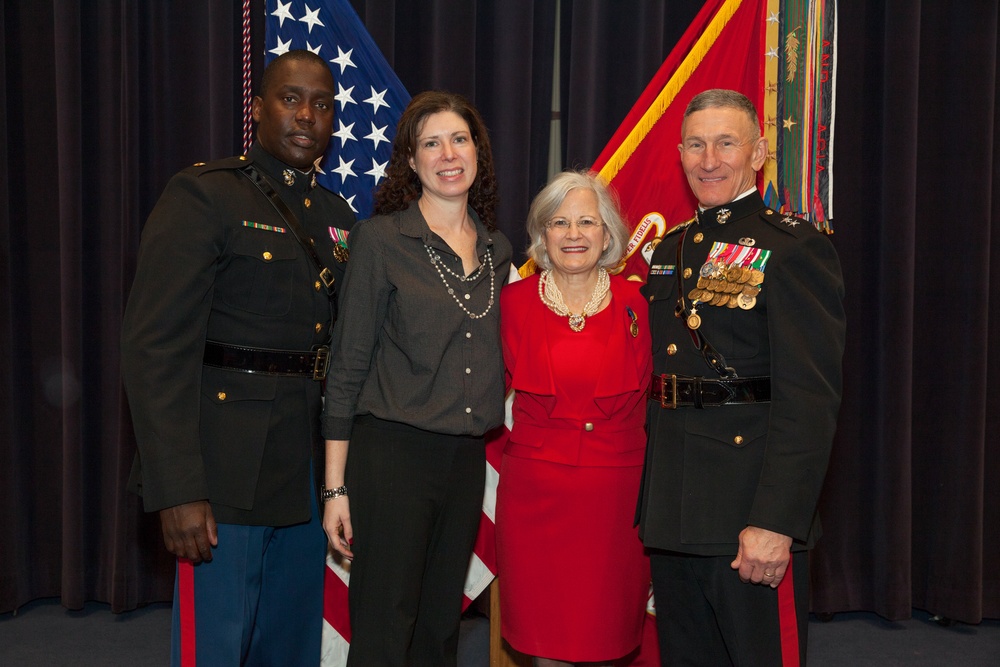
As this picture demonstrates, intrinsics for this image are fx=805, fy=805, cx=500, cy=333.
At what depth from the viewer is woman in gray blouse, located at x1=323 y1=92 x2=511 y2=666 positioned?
1.84 metres

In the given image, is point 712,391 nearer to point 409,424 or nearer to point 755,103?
point 409,424

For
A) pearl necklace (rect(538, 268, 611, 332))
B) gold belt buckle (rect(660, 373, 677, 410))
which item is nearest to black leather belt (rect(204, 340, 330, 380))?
pearl necklace (rect(538, 268, 611, 332))

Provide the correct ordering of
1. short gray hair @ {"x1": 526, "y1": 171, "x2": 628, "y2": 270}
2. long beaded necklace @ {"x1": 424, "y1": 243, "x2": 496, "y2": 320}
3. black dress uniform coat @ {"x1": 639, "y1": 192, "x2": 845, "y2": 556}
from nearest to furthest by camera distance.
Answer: black dress uniform coat @ {"x1": 639, "y1": 192, "x2": 845, "y2": 556}
long beaded necklace @ {"x1": 424, "y1": 243, "x2": 496, "y2": 320}
short gray hair @ {"x1": 526, "y1": 171, "x2": 628, "y2": 270}

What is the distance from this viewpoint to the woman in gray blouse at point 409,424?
72.4 inches

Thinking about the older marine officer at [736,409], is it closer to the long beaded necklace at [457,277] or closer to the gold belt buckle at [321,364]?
the long beaded necklace at [457,277]

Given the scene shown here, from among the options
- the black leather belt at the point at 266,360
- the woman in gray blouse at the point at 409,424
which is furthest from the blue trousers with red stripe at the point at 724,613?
the black leather belt at the point at 266,360

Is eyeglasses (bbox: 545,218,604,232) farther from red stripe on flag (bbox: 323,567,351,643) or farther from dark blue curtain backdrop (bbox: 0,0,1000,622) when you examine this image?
red stripe on flag (bbox: 323,567,351,643)

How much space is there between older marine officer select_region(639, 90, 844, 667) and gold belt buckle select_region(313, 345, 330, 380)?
0.81 m

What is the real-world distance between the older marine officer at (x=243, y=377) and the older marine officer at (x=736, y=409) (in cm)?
85

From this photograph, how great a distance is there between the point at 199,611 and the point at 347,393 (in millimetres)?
578

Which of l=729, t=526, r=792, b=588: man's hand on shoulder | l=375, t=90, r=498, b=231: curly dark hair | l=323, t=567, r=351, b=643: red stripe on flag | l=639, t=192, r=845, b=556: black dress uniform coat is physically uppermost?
l=375, t=90, r=498, b=231: curly dark hair

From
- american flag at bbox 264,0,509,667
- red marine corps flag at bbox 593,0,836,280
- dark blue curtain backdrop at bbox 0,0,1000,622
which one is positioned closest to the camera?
red marine corps flag at bbox 593,0,836,280

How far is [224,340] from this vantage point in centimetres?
185

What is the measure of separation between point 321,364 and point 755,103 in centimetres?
164
